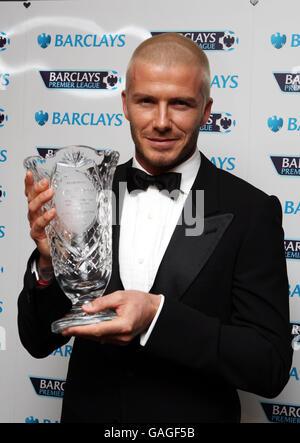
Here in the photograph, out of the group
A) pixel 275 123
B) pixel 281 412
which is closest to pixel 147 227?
pixel 275 123

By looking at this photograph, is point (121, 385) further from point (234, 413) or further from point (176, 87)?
point (176, 87)

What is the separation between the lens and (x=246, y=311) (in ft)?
4.40

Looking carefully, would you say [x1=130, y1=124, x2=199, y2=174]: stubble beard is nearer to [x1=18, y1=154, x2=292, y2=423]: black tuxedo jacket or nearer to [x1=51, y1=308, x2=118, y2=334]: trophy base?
[x1=18, y1=154, x2=292, y2=423]: black tuxedo jacket

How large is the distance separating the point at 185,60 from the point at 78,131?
1.13 metres

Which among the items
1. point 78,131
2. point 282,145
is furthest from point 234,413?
point 78,131

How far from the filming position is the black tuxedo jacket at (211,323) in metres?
1.29

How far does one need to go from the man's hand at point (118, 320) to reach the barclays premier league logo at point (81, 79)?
1.46 m

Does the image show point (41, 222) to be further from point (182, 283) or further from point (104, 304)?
point (182, 283)

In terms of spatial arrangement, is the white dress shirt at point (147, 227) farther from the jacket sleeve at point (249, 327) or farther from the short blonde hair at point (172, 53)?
the short blonde hair at point (172, 53)

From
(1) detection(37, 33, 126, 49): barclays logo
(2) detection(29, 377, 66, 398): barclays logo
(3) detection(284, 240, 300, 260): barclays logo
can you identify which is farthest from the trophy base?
(1) detection(37, 33, 126, 49): barclays logo

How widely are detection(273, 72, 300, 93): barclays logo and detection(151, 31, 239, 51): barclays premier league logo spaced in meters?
0.23

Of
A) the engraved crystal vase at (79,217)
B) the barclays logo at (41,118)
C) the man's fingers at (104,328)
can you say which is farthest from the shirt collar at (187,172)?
the barclays logo at (41,118)

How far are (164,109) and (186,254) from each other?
383 millimetres
